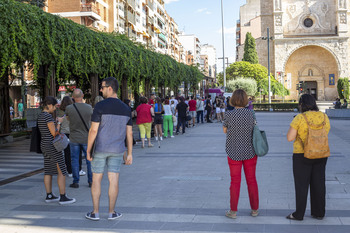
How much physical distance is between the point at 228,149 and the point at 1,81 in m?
14.8

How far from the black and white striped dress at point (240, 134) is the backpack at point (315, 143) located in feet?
2.20

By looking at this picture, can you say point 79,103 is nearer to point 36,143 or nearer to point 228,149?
point 36,143

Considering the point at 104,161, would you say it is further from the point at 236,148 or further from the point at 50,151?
the point at 236,148

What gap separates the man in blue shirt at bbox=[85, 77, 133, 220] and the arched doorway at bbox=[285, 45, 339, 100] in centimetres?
6901

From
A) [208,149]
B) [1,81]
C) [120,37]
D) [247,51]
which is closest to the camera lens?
[208,149]

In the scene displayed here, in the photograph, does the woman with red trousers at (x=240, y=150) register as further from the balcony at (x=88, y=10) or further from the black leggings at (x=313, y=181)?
the balcony at (x=88, y=10)

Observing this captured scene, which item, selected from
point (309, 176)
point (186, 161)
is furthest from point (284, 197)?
point (186, 161)

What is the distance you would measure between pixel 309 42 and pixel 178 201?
2667 inches

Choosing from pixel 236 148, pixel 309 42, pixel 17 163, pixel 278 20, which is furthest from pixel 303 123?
pixel 278 20

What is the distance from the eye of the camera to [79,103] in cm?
756

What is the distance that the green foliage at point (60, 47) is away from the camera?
36.9 feet

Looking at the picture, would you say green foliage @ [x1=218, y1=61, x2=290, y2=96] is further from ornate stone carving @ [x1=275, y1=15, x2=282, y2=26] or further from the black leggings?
the black leggings

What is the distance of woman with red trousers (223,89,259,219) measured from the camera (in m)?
5.29

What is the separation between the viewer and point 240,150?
5.29 m
